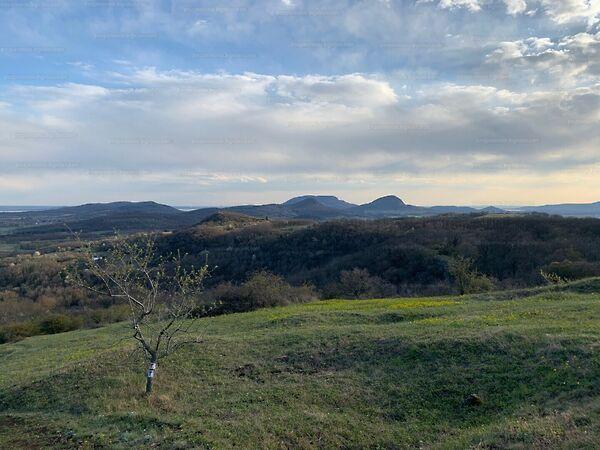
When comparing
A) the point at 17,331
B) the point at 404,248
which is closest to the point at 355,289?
the point at 17,331

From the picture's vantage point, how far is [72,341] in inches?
1133

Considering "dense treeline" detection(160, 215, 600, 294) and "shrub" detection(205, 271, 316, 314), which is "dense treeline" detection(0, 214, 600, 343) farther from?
"dense treeline" detection(160, 215, 600, 294)

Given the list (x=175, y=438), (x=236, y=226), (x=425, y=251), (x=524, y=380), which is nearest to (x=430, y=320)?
(x=524, y=380)

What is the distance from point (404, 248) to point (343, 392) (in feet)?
243

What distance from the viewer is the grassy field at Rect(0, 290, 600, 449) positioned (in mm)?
11133

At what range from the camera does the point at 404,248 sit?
8556 cm

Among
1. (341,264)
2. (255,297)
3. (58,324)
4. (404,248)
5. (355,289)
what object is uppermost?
(404,248)

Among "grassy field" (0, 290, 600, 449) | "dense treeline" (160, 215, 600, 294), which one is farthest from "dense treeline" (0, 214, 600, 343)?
"grassy field" (0, 290, 600, 449)

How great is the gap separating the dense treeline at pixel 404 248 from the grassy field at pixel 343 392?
35921 mm

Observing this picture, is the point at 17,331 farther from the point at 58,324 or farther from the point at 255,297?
the point at 255,297

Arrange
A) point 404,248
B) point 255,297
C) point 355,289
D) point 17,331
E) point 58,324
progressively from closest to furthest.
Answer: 1. point 17,331
2. point 255,297
3. point 58,324
4. point 355,289
5. point 404,248

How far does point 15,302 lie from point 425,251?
66.4m

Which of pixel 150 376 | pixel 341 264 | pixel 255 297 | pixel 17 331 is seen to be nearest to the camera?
pixel 150 376

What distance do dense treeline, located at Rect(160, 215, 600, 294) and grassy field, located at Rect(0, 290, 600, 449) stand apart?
118 ft
